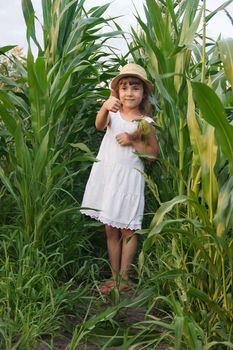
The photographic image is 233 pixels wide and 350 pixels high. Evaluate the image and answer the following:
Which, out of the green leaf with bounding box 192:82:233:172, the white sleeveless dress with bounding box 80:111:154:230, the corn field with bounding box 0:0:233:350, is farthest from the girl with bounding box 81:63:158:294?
the green leaf with bounding box 192:82:233:172

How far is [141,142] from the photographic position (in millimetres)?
3111

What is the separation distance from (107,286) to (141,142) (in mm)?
747

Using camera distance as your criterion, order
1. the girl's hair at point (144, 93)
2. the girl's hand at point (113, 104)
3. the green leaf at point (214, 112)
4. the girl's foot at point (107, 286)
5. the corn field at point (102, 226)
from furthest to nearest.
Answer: the girl's hair at point (144, 93) < the girl's hand at point (113, 104) < the girl's foot at point (107, 286) < the corn field at point (102, 226) < the green leaf at point (214, 112)

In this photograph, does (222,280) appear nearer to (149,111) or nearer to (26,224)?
(26,224)

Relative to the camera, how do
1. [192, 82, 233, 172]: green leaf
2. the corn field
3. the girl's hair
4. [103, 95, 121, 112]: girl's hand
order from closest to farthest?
[192, 82, 233, 172]: green leaf < the corn field < [103, 95, 121, 112]: girl's hand < the girl's hair

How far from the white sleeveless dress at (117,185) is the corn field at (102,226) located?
0.56 ft

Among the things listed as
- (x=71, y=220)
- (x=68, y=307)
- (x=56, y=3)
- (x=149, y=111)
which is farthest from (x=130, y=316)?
(x=56, y=3)

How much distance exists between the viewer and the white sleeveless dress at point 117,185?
10.1 feet

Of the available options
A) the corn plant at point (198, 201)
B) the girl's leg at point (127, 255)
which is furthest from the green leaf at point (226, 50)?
the girl's leg at point (127, 255)

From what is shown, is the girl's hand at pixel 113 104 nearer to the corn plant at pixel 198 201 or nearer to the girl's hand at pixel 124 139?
the girl's hand at pixel 124 139

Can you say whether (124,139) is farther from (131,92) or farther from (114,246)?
(114,246)

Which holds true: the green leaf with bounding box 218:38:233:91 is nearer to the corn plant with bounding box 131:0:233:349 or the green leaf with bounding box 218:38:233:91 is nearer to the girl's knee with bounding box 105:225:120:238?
the corn plant with bounding box 131:0:233:349

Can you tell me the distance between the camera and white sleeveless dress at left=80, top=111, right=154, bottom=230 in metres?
3.08

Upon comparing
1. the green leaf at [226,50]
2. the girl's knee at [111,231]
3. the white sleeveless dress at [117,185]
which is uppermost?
the green leaf at [226,50]
